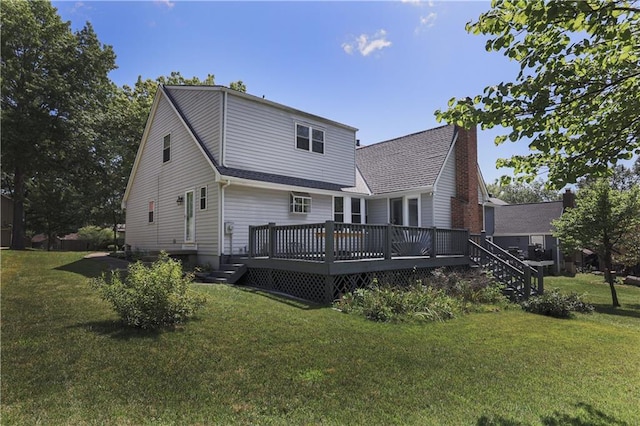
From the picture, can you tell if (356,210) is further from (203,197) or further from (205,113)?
(205,113)

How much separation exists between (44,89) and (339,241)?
2170cm

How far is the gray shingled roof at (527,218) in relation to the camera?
28.2m

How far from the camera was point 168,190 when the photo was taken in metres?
15.2

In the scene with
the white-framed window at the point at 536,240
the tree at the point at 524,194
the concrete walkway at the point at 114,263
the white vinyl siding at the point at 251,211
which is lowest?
the concrete walkway at the point at 114,263

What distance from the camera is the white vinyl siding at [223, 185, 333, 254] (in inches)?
→ 476

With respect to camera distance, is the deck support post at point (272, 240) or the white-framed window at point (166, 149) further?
the white-framed window at point (166, 149)

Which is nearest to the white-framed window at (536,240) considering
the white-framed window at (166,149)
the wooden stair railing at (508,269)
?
the wooden stair railing at (508,269)

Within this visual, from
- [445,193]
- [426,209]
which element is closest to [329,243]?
[426,209]

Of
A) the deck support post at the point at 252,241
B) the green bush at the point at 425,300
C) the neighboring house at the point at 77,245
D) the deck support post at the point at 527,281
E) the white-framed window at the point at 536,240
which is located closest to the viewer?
the green bush at the point at 425,300

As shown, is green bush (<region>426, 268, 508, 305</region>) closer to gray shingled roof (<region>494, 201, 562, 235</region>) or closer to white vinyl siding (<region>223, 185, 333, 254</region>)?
white vinyl siding (<region>223, 185, 333, 254</region>)

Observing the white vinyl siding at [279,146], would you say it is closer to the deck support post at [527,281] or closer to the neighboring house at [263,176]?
the neighboring house at [263,176]

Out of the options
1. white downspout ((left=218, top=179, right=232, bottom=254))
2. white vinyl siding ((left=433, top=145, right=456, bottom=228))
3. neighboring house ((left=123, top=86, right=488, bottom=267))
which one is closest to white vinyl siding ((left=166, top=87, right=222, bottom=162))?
neighboring house ((left=123, top=86, right=488, bottom=267))

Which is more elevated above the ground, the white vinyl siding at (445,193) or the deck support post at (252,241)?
the white vinyl siding at (445,193)

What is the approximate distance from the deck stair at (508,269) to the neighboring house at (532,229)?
1330 centimetres
